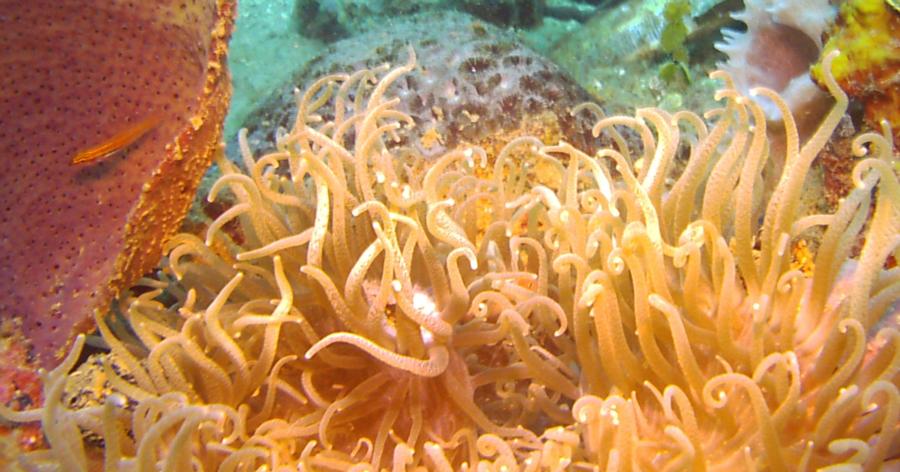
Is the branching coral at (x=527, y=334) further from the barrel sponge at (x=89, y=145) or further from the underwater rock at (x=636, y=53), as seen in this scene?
the underwater rock at (x=636, y=53)

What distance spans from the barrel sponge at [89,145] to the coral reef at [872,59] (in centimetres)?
209

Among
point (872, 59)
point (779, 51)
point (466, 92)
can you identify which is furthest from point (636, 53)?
point (872, 59)

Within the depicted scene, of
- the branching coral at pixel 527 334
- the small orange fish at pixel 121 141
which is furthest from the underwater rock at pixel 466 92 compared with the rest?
the small orange fish at pixel 121 141

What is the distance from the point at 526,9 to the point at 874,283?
14.9ft

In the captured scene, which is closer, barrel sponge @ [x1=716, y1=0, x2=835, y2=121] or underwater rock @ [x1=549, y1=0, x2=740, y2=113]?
barrel sponge @ [x1=716, y1=0, x2=835, y2=121]

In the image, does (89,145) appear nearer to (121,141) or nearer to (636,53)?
(121,141)

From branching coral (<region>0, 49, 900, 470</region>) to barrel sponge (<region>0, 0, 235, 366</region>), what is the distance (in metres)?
0.19

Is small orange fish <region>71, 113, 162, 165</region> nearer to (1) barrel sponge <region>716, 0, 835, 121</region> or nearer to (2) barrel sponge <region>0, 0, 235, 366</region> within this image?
(2) barrel sponge <region>0, 0, 235, 366</region>

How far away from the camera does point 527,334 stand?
1.73 meters

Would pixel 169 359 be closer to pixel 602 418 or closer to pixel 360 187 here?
pixel 360 187

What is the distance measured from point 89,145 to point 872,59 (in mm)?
2524

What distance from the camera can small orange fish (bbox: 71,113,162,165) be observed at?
198 centimetres

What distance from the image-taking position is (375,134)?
5.87 ft

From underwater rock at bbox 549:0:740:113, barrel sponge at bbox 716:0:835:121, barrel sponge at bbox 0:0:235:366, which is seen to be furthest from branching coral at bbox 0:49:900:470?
underwater rock at bbox 549:0:740:113
